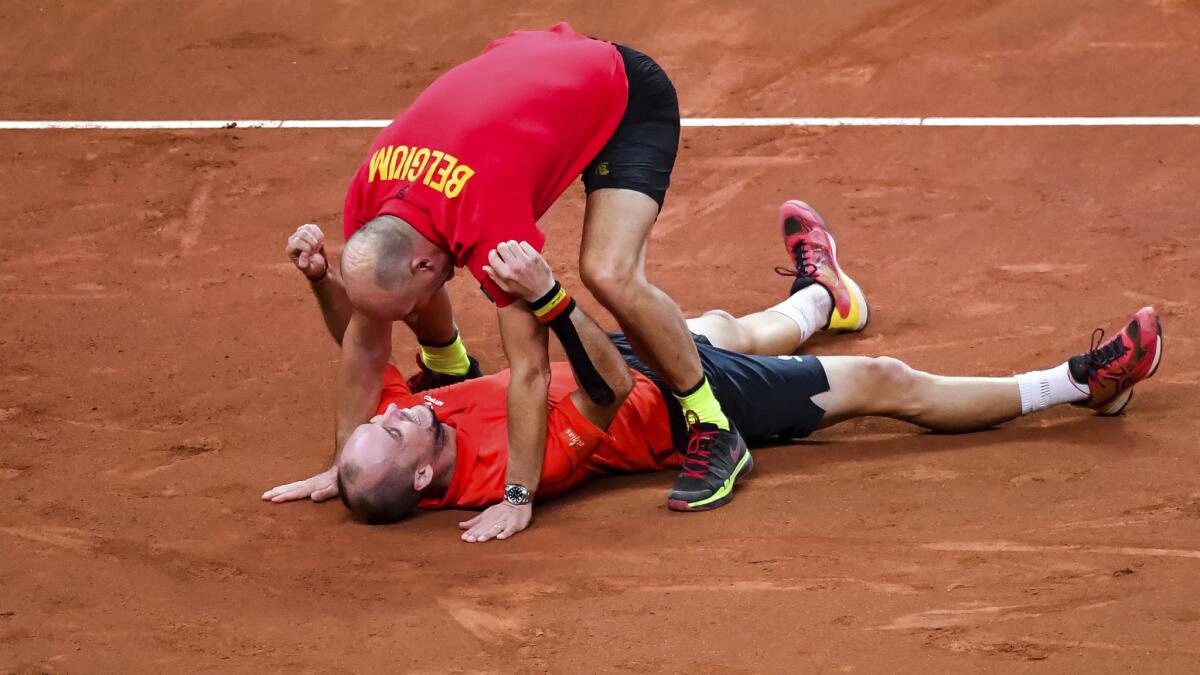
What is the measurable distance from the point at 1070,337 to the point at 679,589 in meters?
2.63

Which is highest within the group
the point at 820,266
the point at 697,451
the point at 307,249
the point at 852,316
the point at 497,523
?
the point at 307,249

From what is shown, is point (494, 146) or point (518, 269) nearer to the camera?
point (518, 269)

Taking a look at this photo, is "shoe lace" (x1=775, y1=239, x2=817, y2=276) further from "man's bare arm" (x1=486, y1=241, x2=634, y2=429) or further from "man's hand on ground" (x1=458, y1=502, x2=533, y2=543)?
"man's hand on ground" (x1=458, y1=502, x2=533, y2=543)

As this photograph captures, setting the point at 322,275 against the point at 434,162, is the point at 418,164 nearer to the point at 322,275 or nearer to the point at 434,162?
the point at 434,162

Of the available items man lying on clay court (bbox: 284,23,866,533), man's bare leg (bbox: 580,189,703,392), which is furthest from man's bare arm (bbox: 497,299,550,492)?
man's bare leg (bbox: 580,189,703,392)

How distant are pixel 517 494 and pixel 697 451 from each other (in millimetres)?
635

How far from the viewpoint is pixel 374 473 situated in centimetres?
485

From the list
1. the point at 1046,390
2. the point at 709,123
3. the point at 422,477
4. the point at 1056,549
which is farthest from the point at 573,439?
the point at 709,123

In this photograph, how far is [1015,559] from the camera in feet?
14.3

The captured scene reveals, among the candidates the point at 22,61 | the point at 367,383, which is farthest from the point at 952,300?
the point at 22,61

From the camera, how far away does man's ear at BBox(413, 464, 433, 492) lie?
4922mm

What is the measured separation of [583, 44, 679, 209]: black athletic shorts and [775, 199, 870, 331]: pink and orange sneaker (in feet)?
4.51

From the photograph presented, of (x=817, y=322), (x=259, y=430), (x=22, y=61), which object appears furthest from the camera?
(x=22, y=61)

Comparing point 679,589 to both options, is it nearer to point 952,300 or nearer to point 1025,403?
point 1025,403
